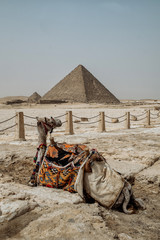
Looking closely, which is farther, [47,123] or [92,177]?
[47,123]

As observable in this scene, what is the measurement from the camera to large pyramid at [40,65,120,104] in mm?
67875

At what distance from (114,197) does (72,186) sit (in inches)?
19.1

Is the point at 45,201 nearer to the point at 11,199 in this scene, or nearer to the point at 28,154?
the point at 11,199

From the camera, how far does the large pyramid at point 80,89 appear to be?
67.9m

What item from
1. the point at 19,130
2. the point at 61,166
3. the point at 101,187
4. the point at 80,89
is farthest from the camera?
the point at 80,89

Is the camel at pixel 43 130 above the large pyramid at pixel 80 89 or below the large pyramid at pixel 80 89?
below

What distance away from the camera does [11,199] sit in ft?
7.34

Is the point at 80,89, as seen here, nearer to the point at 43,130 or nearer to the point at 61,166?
the point at 43,130

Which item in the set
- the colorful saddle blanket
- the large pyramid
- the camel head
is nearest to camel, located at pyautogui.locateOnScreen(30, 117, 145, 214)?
the colorful saddle blanket

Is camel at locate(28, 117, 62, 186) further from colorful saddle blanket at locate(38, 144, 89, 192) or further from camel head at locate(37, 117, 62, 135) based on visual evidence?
colorful saddle blanket at locate(38, 144, 89, 192)

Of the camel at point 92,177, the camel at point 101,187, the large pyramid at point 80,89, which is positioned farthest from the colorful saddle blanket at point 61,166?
the large pyramid at point 80,89

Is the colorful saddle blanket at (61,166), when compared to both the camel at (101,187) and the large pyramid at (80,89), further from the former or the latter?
the large pyramid at (80,89)

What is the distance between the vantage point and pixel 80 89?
70.4m

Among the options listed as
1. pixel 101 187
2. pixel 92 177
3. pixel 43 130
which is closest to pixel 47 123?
pixel 43 130
